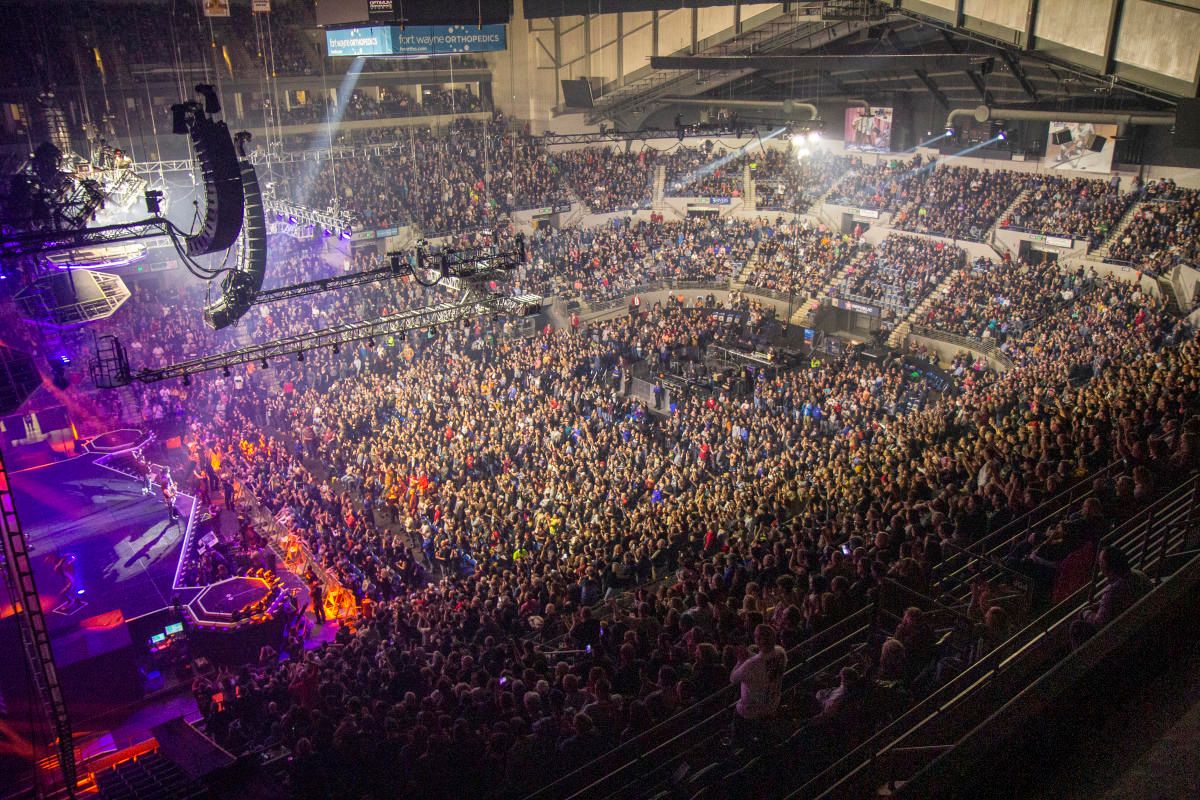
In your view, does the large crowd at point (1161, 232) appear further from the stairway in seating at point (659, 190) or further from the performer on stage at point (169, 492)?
the performer on stage at point (169, 492)

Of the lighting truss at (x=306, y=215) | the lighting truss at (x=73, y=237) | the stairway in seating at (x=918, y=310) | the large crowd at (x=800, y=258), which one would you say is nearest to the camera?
the lighting truss at (x=73, y=237)

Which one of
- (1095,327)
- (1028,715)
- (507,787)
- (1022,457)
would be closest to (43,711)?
(507,787)

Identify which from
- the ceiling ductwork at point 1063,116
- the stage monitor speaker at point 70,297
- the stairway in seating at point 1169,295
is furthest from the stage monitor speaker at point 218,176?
the ceiling ductwork at point 1063,116

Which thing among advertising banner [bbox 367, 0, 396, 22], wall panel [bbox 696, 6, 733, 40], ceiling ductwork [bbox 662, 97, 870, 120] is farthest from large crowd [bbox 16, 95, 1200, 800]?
advertising banner [bbox 367, 0, 396, 22]

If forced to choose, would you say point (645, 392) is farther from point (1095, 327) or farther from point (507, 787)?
point (507, 787)

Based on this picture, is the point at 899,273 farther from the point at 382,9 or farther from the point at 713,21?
the point at 382,9

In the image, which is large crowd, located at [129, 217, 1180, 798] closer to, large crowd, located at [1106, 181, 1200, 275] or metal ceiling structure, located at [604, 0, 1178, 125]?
large crowd, located at [1106, 181, 1200, 275]

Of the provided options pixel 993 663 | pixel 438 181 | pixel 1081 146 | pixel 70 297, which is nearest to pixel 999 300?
pixel 1081 146
